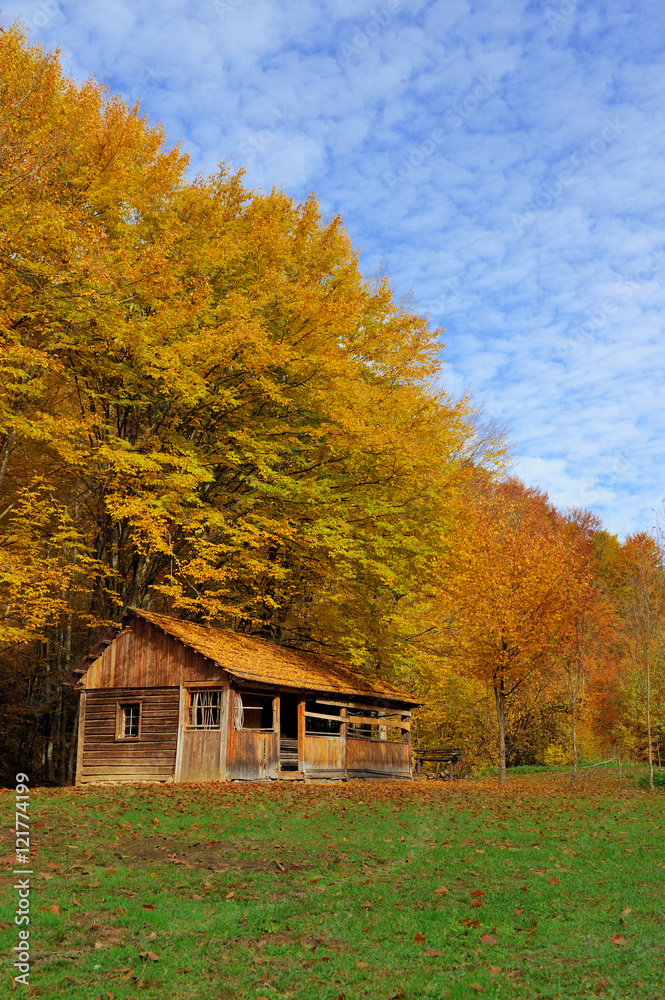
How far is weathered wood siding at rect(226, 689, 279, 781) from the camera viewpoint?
22.1 m

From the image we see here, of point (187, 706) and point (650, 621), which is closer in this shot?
point (187, 706)

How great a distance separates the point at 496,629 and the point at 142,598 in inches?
469

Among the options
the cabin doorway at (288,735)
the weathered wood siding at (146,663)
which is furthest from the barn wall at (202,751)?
the cabin doorway at (288,735)

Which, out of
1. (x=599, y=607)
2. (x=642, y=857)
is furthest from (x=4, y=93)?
(x=599, y=607)

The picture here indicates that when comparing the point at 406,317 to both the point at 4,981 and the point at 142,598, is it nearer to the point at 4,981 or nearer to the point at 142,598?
the point at 142,598

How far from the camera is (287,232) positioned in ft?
89.5

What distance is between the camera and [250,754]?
74.5 feet

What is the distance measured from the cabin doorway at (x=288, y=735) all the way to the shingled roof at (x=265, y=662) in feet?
4.85

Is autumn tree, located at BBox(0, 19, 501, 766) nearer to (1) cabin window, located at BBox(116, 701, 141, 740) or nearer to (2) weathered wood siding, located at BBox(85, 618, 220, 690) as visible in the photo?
(2) weathered wood siding, located at BBox(85, 618, 220, 690)

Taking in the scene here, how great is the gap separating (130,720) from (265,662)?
4.46m

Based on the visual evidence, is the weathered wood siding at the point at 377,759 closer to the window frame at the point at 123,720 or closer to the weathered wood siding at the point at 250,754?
the weathered wood siding at the point at 250,754

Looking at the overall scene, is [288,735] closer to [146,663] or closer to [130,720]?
[130,720]

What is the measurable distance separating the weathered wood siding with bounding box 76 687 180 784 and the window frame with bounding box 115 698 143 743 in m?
0.04

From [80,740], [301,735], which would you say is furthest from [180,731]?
[301,735]
